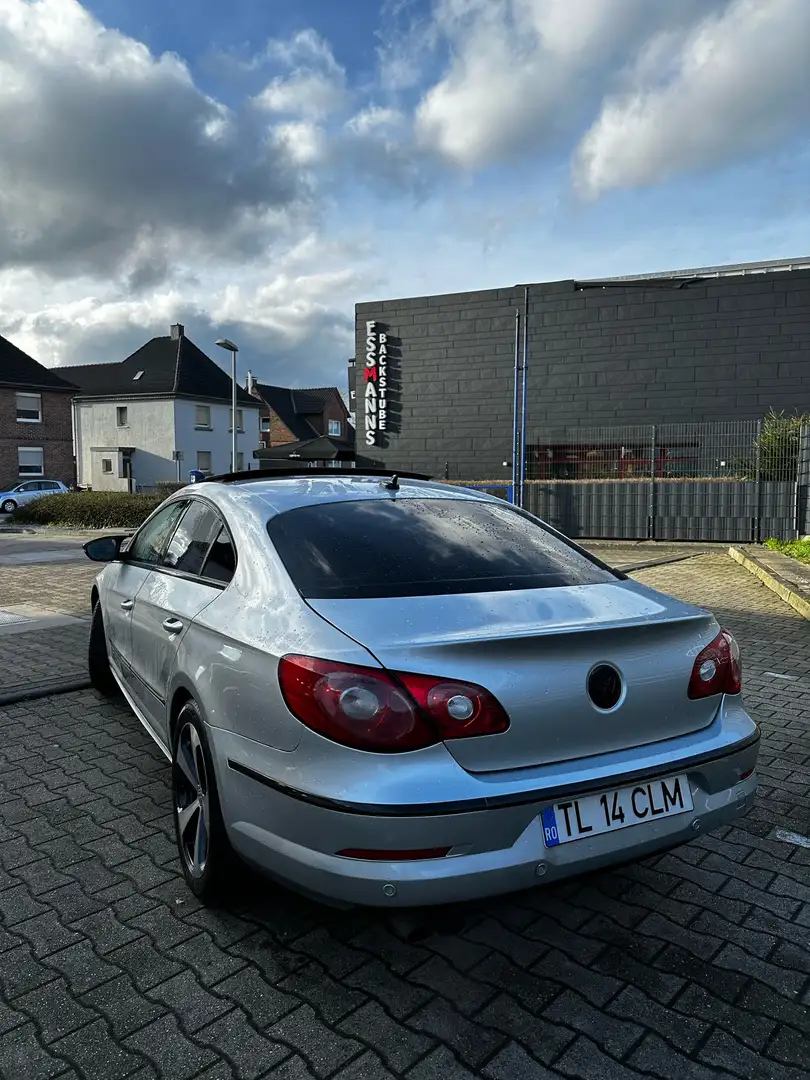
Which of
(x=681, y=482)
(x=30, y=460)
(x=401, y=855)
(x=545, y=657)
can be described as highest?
(x=30, y=460)

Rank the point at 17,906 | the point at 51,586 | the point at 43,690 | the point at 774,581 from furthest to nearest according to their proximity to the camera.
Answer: the point at 51,586 < the point at 774,581 < the point at 43,690 < the point at 17,906

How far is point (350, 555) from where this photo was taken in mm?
2643

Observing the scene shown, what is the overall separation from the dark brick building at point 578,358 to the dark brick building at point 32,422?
28.1 meters

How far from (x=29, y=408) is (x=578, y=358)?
113ft

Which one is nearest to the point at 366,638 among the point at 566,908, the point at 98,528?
the point at 566,908

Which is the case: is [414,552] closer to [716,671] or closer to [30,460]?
[716,671]

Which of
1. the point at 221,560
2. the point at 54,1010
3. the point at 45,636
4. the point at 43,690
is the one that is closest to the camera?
the point at 54,1010

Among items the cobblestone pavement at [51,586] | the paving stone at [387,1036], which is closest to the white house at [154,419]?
the cobblestone pavement at [51,586]

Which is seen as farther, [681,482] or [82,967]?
[681,482]

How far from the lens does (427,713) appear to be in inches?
77.6

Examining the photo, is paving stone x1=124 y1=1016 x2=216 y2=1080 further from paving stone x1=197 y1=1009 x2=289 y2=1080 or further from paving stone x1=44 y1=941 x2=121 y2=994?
paving stone x1=44 y1=941 x2=121 y2=994

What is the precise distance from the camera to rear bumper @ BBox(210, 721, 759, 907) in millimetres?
1926

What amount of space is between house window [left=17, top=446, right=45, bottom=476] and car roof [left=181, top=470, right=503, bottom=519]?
4388cm

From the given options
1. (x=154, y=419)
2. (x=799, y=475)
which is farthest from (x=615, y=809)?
(x=154, y=419)
